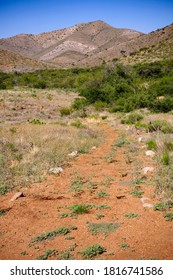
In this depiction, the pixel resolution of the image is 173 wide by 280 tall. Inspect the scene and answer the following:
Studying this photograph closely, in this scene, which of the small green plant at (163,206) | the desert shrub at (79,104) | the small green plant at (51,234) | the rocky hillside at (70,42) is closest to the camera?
the small green plant at (51,234)

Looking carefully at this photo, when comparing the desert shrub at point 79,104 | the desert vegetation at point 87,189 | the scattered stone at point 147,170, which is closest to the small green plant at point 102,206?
the desert vegetation at point 87,189

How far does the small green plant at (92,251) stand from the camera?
4870 mm

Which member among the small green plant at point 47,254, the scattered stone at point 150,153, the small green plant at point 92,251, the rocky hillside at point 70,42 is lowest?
the small green plant at point 47,254

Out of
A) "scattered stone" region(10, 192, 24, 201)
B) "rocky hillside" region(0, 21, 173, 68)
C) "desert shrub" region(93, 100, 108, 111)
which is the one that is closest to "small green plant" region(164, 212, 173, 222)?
"scattered stone" region(10, 192, 24, 201)

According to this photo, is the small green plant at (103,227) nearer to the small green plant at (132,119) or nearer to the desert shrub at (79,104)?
the small green plant at (132,119)

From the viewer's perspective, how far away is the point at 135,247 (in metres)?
5.02

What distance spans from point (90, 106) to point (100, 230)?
21.0 metres

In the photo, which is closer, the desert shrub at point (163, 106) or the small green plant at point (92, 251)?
the small green plant at point (92, 251)

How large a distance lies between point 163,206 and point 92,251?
7.10ft

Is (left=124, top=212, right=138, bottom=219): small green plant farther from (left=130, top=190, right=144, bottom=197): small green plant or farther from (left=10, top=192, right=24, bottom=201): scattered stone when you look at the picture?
(left=10, top=192, right=24, bottom=201): scattered stone

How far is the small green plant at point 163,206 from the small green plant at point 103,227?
1.06m

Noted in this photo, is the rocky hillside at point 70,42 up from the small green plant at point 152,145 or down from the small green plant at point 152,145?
up
